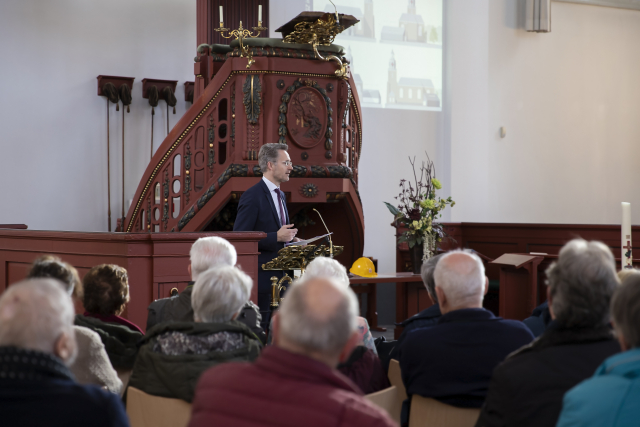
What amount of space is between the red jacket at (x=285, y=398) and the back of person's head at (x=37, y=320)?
1.29ft

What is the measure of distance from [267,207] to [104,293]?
1968 mm

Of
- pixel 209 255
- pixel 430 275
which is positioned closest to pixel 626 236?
pixel 430 275

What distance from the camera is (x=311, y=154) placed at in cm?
576

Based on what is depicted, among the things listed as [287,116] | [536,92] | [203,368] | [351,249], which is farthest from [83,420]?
[536,92]

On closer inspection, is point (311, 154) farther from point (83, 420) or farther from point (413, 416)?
point (83, 420)

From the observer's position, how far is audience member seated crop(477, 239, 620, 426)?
171cm

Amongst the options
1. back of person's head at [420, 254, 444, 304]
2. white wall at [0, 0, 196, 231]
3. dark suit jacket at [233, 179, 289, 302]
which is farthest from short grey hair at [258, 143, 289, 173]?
white wall at [0, 0, 196, 231]

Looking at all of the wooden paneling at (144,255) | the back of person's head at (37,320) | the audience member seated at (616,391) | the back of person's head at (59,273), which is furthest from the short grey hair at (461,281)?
the wooden paneling at (144,255)

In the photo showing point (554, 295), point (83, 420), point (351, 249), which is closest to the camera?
point (83, 420)

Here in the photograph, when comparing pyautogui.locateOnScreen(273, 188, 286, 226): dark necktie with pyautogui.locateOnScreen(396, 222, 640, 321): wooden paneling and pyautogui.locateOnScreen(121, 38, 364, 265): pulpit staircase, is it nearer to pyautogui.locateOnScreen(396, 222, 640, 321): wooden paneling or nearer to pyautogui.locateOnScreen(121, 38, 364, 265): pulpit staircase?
pyautogui.locateOnScreen(121, 38, 364, 265): pulpit staircase

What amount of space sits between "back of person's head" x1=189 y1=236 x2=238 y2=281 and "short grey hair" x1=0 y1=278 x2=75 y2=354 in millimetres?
1205

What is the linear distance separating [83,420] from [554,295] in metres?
1.25

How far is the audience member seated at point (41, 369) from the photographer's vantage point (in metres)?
1.47

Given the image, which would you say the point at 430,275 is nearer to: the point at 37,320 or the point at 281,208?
the point at 37,320
